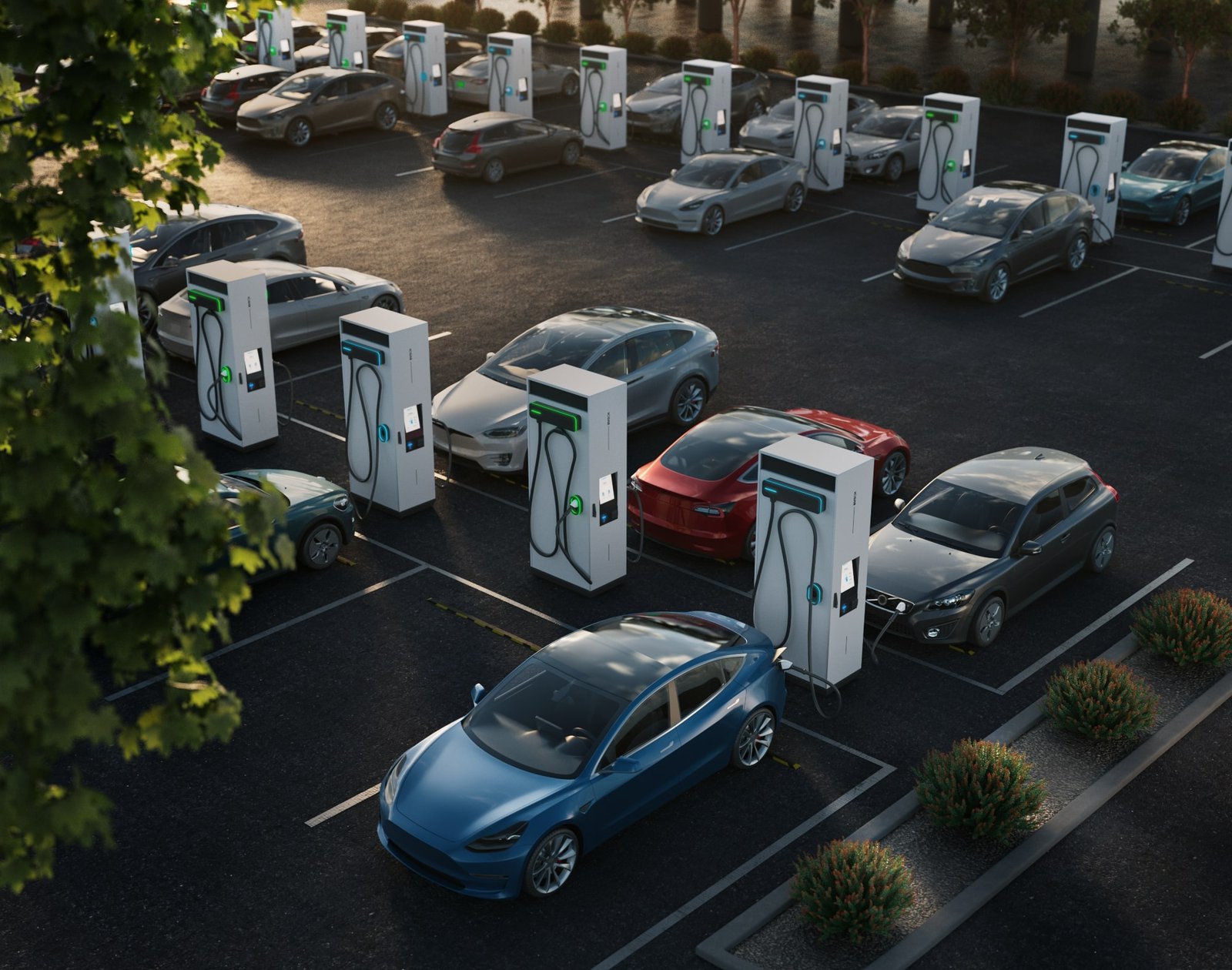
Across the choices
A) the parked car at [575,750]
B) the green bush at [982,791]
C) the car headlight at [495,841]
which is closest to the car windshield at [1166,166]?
the parked car at [575,750]

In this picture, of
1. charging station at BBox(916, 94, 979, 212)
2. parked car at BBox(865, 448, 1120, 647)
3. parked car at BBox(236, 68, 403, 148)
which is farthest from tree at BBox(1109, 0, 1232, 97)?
parked car at BBox(865, 448, 1120, 647)

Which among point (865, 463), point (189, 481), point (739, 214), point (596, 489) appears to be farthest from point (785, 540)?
point (739, 214)

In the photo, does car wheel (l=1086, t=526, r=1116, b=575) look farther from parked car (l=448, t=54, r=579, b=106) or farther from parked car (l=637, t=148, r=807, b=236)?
parked car (l=448, t=54, r=579, b=106)

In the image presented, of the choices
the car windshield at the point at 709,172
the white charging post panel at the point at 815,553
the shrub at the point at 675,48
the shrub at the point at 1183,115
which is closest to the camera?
the white charging post panel at the point at 815,553

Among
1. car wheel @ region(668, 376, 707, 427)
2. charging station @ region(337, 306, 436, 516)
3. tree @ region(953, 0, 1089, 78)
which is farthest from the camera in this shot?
tree @ region(953, 0, 1089, 78)

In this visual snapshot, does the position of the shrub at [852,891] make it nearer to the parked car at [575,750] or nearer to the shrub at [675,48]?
the parked car at [575,750]

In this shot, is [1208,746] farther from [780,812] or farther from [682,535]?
[682,535]

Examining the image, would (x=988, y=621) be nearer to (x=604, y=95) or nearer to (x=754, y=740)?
(x=754, y=740)
